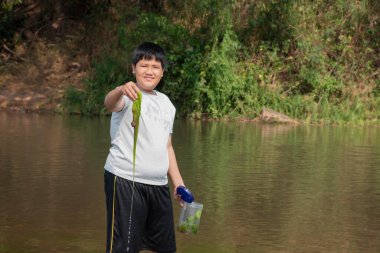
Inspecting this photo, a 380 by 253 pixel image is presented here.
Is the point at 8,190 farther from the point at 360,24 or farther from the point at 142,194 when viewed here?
the point at 360,24

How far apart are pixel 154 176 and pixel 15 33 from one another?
21479 mm

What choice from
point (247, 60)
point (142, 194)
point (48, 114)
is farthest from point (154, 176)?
point (247, 60)

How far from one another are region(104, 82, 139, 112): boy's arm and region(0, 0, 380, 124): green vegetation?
1506 centimetres

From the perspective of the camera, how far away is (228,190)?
9.26m

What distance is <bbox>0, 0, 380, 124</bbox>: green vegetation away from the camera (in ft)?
65.9

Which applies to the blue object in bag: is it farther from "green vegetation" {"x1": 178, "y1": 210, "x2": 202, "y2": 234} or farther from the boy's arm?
the boy's arm

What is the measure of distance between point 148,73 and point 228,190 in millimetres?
4729

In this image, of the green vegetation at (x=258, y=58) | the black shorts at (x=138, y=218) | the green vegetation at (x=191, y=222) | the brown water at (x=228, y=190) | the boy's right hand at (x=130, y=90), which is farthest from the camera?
the green vegetation at (x=258, y=58)

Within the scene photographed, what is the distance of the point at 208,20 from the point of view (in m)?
20.9

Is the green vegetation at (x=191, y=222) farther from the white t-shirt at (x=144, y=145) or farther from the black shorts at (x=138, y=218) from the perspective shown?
the white t-shirt at (x=144, y=145)

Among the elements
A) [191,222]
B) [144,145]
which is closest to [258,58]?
[191,222]

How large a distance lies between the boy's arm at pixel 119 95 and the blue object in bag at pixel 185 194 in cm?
58

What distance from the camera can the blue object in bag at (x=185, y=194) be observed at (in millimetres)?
4750

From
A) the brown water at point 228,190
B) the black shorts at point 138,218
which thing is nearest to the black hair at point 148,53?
the black shorts at point 138,218
